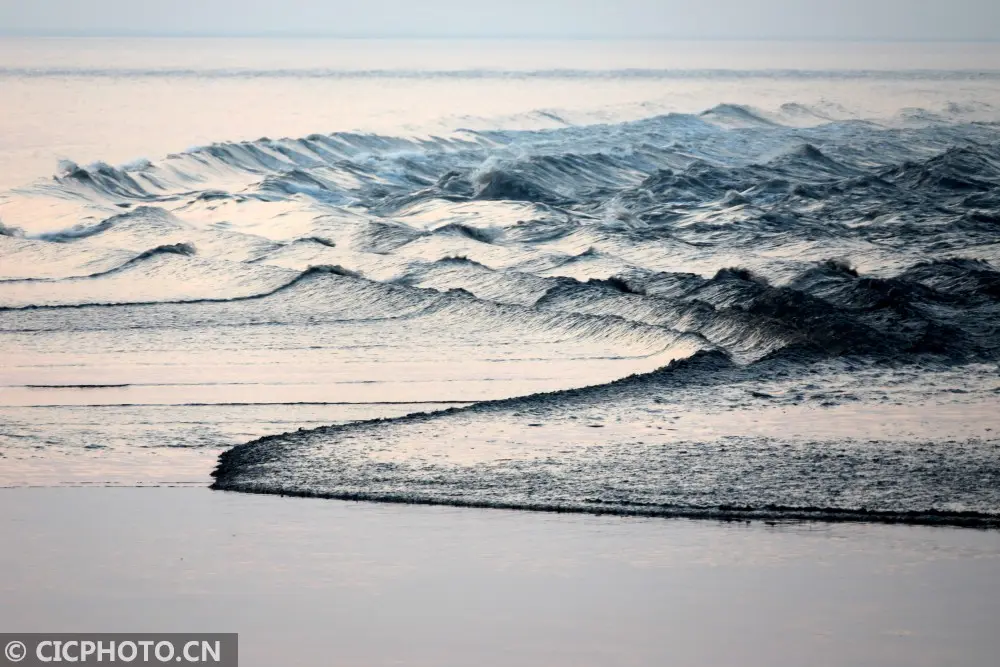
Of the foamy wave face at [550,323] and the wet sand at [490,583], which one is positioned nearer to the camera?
the wet sand at [490,583]

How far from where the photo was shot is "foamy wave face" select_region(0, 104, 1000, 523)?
21.1 ft

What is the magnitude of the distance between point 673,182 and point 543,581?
14260 millimetres

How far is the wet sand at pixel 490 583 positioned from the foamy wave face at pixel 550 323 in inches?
12.5

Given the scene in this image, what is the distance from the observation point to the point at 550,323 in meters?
10.1

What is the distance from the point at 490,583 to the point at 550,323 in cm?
507

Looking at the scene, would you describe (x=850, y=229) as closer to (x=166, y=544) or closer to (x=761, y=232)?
(x=761, y=232)

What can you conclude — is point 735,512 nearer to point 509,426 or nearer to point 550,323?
point 509,426

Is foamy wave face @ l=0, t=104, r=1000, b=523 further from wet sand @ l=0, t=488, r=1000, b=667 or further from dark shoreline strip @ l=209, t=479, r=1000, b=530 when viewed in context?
wet sand @ l=0, t=488, r=1000, b=667

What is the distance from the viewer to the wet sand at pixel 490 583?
460 cm

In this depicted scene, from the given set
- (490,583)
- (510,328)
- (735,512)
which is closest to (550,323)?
(510,328)

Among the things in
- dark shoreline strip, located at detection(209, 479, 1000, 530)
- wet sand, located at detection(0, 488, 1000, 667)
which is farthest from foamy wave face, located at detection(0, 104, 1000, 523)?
wet sand, located at detection(0, 488, 1000, 667)

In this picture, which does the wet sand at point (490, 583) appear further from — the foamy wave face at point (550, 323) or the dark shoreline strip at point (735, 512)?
the foamy wave face at point (550, 323)

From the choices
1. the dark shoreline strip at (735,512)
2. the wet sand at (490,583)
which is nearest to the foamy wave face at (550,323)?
the dark shoreline strip at (735,512)

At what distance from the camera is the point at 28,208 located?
53.7ft
